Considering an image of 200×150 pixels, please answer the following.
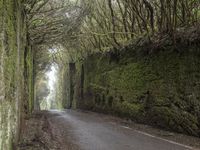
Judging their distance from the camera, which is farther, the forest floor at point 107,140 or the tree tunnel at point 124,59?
the forest floor at point 107,140

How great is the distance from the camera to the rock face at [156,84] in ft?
40.6

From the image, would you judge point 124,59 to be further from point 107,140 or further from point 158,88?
Result: point 107,140

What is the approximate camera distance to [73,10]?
18703 millimetres

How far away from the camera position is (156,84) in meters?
14.8

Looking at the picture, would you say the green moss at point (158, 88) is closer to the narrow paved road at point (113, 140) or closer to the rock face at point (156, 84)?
the rock face at point (156, 84)

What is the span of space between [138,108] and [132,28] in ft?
18.2

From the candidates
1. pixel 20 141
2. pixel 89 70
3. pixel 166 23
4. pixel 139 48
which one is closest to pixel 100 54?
pixel 89 70

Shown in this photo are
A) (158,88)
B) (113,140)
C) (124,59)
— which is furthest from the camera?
(124,59)

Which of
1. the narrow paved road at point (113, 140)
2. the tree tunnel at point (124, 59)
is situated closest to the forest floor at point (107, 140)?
the narrow paved road at point (113, 140)

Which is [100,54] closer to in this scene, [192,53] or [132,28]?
[132,28]

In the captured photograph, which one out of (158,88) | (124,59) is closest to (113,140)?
(158,88)

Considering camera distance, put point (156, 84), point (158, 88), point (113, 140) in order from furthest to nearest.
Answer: point (156, 84) < point (158, 88) < point (113, 140)

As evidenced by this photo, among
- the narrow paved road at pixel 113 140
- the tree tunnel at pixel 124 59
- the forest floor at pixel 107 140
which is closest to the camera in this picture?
the tree tunnel at pixel 124 59

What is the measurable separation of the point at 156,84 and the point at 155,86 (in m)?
0.13
